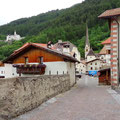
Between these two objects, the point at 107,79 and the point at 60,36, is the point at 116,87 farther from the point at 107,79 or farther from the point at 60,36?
the point at 60,36

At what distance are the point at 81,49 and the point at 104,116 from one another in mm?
116112

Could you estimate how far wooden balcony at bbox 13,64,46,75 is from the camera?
62.1ft

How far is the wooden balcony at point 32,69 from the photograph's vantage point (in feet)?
62.1

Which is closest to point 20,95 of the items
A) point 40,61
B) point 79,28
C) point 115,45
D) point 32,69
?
point 32,69

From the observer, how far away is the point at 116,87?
1781cm

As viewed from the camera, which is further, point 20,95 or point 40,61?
point 40,61

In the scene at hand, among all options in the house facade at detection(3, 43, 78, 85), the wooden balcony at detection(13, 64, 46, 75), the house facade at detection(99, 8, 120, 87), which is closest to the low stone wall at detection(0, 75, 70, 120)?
the house facade at detection(3, 43, 78, 85)

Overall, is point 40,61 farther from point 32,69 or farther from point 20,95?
point 20,95

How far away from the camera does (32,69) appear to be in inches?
768

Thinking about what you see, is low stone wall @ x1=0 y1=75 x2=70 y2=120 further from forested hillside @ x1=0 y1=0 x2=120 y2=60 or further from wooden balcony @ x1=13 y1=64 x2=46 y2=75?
forested hillside @ x1=0 y1=0 x2=120 y2=60

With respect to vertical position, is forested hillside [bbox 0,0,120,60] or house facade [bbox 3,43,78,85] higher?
forested hillside [bbox 0,0,120,60]

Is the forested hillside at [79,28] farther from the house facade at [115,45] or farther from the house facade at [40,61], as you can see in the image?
the house facade at [115,45]

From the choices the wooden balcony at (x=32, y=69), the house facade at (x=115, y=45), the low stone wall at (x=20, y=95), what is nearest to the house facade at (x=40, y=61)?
the wooden balcony at (x=32, y=69)

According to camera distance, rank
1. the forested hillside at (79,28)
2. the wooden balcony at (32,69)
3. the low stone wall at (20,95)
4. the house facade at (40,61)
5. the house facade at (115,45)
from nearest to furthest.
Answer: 1. the low stone wall at (20,95)
2. the house facade at (115,45)
3. the house facade at (40,61)
4. the wooden balcony at (32,69)
5. the forested hillside at (79,28)
